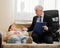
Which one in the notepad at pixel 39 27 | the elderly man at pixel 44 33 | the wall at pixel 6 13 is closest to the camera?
the notepad at pixel 39 27

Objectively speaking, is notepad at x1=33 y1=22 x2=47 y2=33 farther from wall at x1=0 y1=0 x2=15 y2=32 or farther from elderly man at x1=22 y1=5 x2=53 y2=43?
wall at x1=0 y1=0 x2=15 y2=32

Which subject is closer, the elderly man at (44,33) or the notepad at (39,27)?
the notepad at (39,27)

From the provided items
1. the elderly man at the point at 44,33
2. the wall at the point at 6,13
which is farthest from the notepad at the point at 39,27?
the wall at the point at 6,13

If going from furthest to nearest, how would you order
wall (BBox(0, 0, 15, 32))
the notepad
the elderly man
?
wall (BBox(0, 0, 15, 32)) → the elderly man → the notepad

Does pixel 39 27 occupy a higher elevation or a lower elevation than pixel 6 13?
lower

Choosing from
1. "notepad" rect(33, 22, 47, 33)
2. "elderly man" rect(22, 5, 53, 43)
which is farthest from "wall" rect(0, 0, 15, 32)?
"notepad" rect(33, 22, 47, 33)

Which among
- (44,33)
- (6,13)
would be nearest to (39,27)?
(44,33)

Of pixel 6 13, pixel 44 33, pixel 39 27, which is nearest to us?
pixel 39 27

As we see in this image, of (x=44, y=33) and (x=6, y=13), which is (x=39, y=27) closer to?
(x=44, y=33)

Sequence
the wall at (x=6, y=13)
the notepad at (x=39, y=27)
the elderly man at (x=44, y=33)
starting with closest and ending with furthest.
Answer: the notepad at (x=39, y=27), the elderly man at (x=44, y=33), the wall at (x=6, y=13)

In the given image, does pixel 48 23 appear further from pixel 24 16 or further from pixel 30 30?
pixel 24 16

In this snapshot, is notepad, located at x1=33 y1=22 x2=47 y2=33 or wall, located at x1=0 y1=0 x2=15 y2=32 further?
wall, located at x1=0 y1=0 x2=15 y2=32

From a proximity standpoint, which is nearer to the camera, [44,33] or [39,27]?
[39,27]

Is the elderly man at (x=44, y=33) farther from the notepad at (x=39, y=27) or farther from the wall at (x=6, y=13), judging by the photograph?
the wall at (x=6, y=13)
